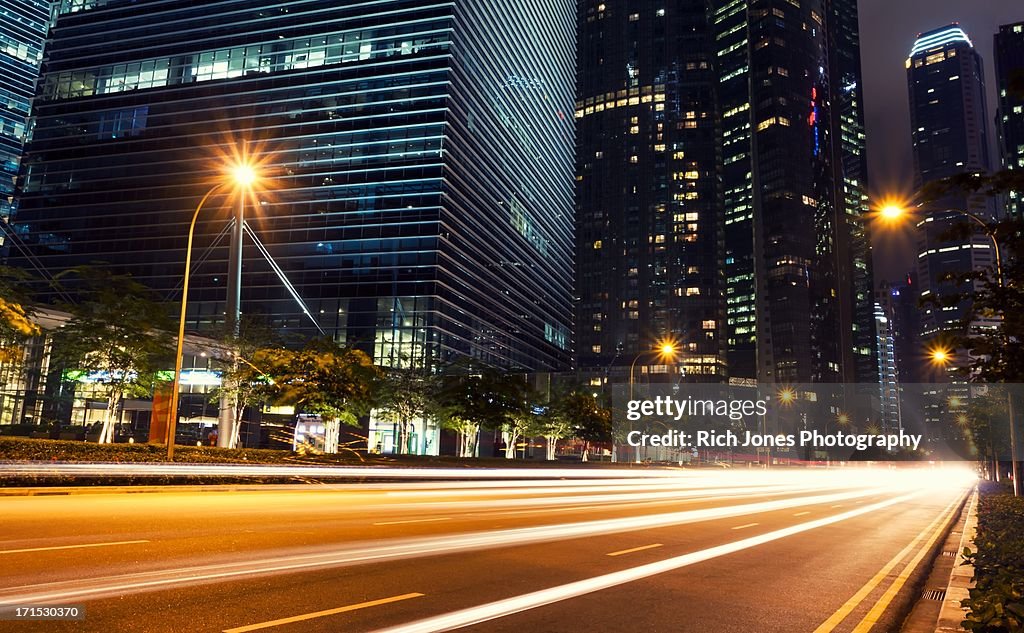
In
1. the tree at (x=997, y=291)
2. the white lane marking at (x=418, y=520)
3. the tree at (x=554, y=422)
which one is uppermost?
the tree at (x=997, y=291)

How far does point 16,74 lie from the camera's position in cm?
11469

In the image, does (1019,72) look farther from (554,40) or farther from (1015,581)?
(554,40)

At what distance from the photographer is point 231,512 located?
16.7m

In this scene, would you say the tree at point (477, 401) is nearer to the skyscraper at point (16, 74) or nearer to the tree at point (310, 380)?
the tree at point (310, 380)

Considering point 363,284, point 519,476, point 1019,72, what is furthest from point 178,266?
point 1019,72

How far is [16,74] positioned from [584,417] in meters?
110

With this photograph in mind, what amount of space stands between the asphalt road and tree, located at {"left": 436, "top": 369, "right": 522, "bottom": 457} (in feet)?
116

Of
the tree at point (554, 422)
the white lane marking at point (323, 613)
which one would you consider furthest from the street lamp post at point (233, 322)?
the white lane marking at point (323, 613)

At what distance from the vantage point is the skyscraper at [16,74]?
112 meters

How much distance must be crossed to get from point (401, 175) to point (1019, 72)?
269 feet

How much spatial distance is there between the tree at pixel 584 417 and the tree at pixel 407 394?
55.3ft

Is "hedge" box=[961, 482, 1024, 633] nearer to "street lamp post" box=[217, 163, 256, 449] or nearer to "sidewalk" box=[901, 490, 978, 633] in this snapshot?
"sidewalk" box=[901, 490, 978, 633]

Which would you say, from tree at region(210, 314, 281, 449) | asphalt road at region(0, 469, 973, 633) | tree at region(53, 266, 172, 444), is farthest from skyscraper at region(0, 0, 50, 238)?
asphalt road at region(0, 469, 973, 633)

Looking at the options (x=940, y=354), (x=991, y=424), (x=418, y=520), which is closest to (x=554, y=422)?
(x=991, y=424)
